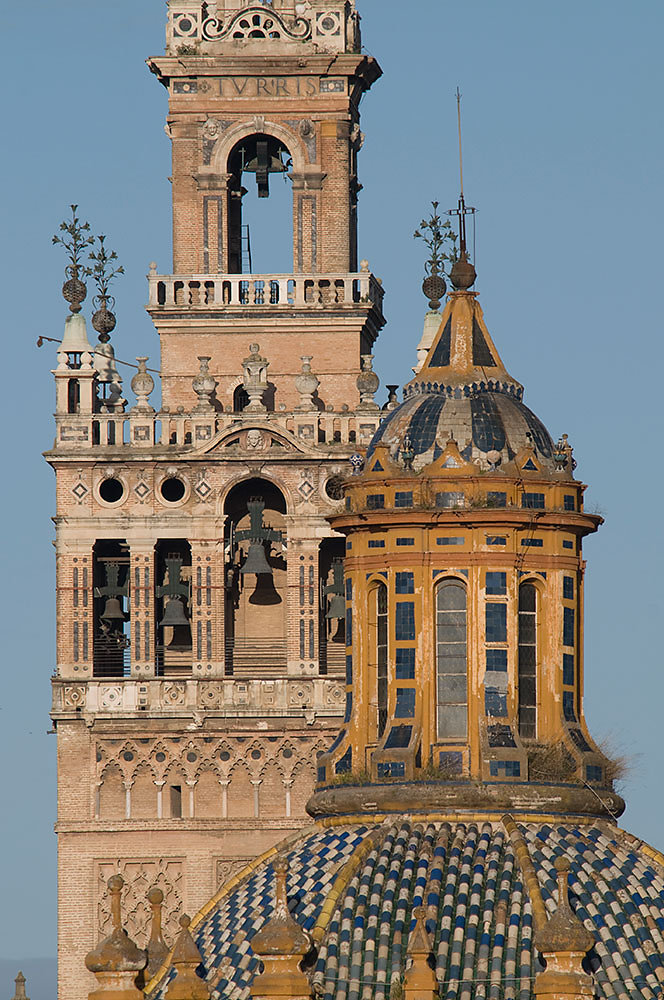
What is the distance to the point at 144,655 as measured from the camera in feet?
341

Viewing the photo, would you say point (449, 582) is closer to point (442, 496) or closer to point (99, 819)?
point (442, 496)

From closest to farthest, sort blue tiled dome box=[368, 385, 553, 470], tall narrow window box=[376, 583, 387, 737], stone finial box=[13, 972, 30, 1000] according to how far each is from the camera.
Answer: tall narrow window box=[376, 583, 387, 737], blue tiled dome box=[368, 385, 553, 470], stone finial box=[13, 972, 30, 1000]

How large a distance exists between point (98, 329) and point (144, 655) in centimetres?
918

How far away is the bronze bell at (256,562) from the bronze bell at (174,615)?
6.37 feet

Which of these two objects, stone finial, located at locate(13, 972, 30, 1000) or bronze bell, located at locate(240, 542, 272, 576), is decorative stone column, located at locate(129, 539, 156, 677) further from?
stone finial, located at locate(13, 972, 30, 1000)

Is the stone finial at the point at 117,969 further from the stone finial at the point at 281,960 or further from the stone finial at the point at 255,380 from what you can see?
the stone finial at the point at 255,380

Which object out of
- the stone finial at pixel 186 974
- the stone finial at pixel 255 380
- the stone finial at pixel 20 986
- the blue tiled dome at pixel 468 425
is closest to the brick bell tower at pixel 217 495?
the stone finial at pixel 255 380

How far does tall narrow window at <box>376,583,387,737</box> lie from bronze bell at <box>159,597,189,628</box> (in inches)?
2224

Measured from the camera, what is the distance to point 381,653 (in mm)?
47469

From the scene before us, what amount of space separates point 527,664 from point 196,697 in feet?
187

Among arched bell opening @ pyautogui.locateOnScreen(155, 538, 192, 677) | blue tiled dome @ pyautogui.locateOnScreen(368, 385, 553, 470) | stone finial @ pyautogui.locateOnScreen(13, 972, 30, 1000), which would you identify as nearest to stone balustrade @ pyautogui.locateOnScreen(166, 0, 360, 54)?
arched bell opening @ pyautogui.locateOnScreen(155, 538, 192, 677)

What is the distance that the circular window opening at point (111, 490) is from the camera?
→ 104m

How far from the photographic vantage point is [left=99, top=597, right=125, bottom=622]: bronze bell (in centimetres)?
10475

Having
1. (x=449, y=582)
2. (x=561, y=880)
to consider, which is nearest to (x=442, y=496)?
(x=449, y=582)
